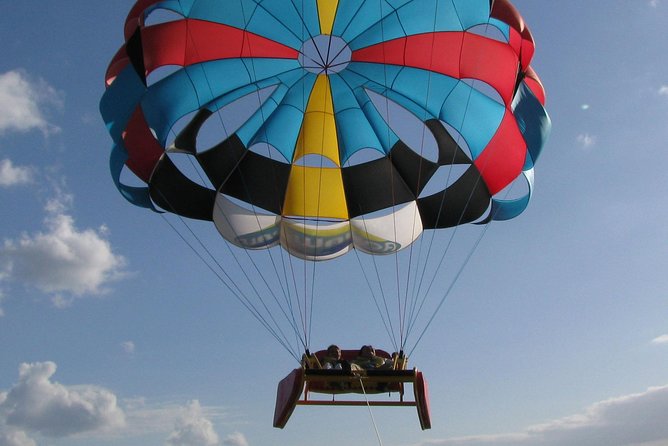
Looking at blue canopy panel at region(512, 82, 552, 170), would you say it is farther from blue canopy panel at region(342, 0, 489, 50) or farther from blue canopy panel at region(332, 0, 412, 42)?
blue canopy panel at region(332, 0, 412, 42)

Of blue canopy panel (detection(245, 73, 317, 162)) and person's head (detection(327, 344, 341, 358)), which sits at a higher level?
blue canopy panel (detection(245, 73, 317, 162))

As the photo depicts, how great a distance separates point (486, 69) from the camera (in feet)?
29.2

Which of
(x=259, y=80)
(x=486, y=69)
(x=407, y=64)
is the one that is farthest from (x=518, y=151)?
(x=259, y=80)

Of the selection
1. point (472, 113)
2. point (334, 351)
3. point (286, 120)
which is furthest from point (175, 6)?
point (334, 351)

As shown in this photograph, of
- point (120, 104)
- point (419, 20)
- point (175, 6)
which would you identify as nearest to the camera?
point (175, 6)

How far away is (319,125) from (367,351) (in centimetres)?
329

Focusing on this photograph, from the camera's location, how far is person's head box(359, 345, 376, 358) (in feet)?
27.6

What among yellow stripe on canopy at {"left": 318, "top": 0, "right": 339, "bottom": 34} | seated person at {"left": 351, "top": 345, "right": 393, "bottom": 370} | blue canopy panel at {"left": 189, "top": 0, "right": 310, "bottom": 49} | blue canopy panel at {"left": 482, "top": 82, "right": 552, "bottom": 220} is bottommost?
seated person at {"left": 351, "top": 345, "right": 393, "bottom": 370}

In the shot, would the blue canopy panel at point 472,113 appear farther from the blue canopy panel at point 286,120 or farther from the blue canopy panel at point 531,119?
the blue canopy panel at point 286,120

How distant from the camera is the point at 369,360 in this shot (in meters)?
8.38

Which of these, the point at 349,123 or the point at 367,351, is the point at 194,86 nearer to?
the point at 349,123

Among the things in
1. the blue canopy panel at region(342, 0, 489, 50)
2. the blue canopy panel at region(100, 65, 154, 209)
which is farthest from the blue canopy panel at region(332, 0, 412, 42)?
the blue canopy panel at region(100, 65, 154, 209)

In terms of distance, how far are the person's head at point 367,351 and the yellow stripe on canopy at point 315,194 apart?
240cm

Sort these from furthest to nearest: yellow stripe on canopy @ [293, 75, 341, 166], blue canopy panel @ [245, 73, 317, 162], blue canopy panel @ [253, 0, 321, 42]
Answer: yellow stripe on canopy @ [293, 75, 341, 166] → blue canopy panel @ [245, 73, 317, 162] → blue canopy panel @ [253, 0, 321, 42]
